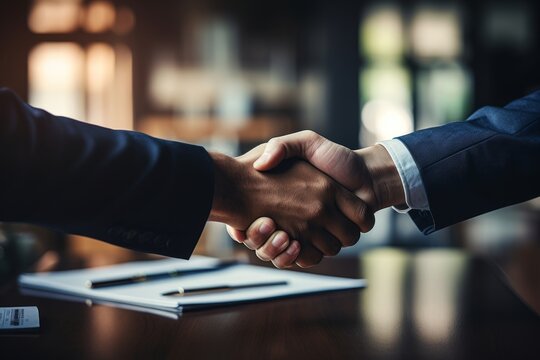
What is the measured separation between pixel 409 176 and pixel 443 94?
3428 millimetres

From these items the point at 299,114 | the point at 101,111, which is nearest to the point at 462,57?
the point at 299,114

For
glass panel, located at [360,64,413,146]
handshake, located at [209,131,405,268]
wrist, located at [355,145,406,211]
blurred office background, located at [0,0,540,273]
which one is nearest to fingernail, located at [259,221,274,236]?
handshake, located at [209,131,405,268]

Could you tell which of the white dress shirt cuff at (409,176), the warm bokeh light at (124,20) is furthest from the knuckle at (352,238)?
the warm bokeh light at (124,20)

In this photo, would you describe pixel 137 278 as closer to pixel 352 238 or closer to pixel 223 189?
pixel 223 189

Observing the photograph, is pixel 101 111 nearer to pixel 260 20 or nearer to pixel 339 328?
pixel 260 20

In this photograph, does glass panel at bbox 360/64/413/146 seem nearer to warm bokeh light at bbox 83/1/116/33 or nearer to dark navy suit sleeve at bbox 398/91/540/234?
warm bokeh light at bbox 83/1/116/33

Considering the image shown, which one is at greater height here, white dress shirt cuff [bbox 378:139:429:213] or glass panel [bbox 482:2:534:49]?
glass panel [bbox 482:2:534:49]

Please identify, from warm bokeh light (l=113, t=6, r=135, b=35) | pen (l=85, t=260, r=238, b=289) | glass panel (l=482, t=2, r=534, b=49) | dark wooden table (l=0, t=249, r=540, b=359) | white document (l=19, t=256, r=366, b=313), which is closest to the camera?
dark wooden table (l=0, t=249, r=540, b=359)

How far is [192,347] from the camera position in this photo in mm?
648

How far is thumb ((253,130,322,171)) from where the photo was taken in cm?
116

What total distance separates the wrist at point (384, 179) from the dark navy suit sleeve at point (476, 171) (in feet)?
0.17

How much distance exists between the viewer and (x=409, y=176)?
1.17 metres

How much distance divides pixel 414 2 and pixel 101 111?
251 cm

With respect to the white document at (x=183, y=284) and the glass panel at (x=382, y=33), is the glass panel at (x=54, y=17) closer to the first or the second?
the glass panel at (x=382, y=33)
